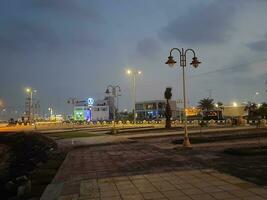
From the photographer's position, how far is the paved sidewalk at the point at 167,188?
12.1 meters

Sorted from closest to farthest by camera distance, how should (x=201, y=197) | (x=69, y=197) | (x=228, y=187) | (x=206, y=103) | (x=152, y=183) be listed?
(x=201, y=197), (x=228, y=187), (x=69, y=197), (x=152, y=183), (x=206, y=103)

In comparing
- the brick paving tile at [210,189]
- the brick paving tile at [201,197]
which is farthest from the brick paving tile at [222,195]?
the brick paving tile at [210,189]

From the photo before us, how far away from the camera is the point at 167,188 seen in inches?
531

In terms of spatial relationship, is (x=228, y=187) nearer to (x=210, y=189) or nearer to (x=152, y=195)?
(x=210, y=189)

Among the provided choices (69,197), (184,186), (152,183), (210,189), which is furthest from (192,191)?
(69,197)

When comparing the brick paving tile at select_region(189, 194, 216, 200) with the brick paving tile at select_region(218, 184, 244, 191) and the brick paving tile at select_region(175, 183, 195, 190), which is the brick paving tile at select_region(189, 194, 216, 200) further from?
the brick paving tile at select_region(175, 183, 195, 190)

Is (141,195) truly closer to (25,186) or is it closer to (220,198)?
(220,198)

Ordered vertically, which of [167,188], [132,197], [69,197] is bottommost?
[69,197]

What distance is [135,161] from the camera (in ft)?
71.6

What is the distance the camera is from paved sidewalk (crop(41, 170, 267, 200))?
12.1 metres

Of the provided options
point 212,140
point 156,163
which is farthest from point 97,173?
point 212,140

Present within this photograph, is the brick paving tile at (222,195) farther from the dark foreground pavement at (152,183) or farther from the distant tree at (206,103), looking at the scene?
the distant tree at (206,103)

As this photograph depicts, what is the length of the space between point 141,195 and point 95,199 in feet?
4.59

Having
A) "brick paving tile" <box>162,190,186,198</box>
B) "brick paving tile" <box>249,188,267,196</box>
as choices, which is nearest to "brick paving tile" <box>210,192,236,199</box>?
"brick paving tile" <box>249,188,267,196</box>
